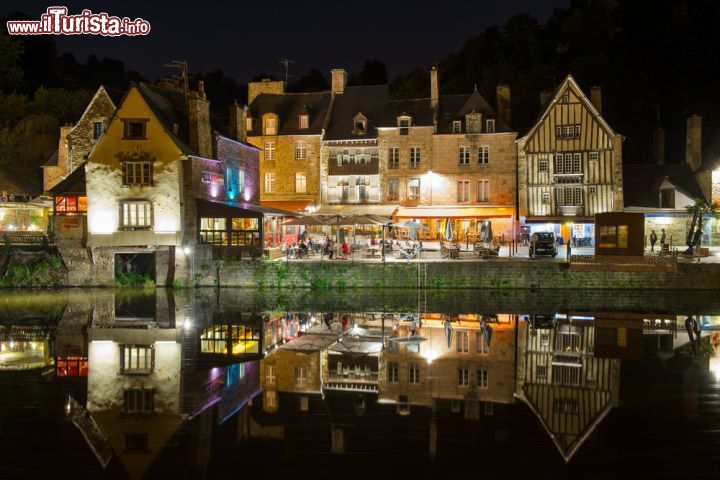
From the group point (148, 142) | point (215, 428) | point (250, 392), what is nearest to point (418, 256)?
point (148, 142)

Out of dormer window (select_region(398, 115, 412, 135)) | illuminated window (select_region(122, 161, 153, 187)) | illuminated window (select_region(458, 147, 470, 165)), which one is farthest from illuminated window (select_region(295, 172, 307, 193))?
illuminated window (select_region(122, 161, 153, 187))

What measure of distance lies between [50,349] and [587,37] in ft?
148

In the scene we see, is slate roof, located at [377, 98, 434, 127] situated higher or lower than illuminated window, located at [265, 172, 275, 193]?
higher

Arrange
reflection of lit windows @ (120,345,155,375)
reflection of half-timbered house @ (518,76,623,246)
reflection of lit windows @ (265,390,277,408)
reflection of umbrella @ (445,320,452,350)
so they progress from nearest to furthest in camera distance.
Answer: reflection of lit windows @ (265,390,277,408) → reflection of lit windows @ (120,345,155,375) → reflection of umbrella @ (445,320,452,350) → reflection of half-timbered house @ (518,76,623,246)

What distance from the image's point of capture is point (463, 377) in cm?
1224

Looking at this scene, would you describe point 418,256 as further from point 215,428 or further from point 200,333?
point 215,428

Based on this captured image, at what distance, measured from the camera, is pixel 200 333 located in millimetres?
17219

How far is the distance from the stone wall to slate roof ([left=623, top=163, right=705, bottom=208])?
10.4 m

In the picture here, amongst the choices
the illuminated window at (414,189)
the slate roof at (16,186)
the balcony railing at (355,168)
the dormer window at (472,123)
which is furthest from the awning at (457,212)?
the slate roof at (16,186)

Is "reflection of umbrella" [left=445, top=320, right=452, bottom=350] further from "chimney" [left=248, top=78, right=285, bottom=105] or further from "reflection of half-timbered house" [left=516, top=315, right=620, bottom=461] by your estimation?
"chimney" [left=248, top=78, right=285, bottom=105]

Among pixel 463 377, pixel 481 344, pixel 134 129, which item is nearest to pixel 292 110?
pixel 134 129

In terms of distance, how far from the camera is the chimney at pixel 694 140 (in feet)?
117

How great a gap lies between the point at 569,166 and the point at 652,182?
4.63m

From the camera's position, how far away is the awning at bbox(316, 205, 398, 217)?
36281 mm
